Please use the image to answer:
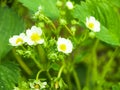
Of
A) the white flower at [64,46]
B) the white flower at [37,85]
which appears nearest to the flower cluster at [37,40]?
the white flower at [64,46]

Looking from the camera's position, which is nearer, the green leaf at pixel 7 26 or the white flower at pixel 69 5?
the white flower at pixel 69 5

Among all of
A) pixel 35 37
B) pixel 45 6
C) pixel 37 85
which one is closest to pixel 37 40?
pixel 35 37

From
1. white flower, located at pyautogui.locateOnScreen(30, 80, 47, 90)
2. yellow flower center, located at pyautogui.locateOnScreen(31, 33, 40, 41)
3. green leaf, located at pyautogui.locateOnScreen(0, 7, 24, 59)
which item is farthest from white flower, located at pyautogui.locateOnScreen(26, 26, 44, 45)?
green leaf, located at pyautogui.locateOnScreen(0, 7, 24, 59)

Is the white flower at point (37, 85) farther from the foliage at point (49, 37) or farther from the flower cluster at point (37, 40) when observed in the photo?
the flower cluster at point (37, 40)

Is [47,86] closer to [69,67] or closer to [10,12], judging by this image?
[69,67]

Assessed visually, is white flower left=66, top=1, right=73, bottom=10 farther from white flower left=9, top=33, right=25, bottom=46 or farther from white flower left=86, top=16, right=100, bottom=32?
white flower left=9, top=33, right=25, bottom=46
